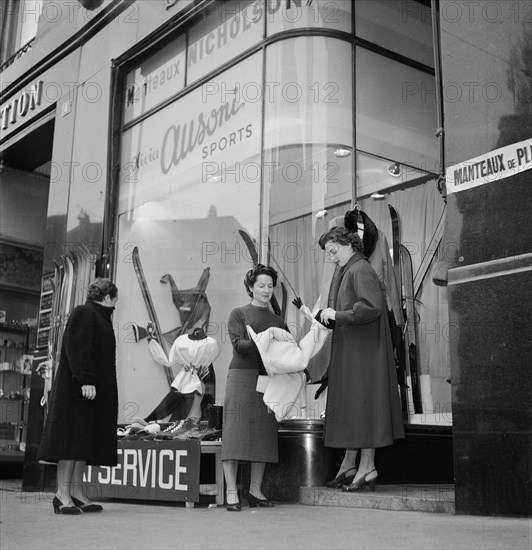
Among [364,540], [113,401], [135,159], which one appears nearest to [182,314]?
[135,159]

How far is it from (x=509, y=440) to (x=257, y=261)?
3498 mm

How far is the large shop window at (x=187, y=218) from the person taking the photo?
7234 mm

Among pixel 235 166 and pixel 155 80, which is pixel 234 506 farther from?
pixel 155 80

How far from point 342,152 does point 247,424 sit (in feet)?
10.4

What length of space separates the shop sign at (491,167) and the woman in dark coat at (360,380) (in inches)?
34.3

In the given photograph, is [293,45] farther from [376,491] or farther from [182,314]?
[376,491]

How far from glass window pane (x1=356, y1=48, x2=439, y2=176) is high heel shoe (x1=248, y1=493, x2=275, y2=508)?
3.60 meters

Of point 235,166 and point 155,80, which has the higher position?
point 155,80

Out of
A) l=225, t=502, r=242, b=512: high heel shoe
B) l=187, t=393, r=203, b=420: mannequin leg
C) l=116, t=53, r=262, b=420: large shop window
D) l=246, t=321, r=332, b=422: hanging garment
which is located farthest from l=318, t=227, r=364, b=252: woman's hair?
l=187, t=393, r=203, b=420: mannequin leg

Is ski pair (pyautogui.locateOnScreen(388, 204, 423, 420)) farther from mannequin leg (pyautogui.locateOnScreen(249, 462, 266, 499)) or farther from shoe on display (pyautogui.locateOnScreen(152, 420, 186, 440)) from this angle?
shoe on display (pyautogui.locateOnScreen(152, 420, 186, 440))

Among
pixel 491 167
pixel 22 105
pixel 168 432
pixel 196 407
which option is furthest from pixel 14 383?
pixel 491 167

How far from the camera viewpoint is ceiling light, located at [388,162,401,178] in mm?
7480

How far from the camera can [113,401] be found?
4.97m

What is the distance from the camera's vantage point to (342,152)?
7047 millimetres
